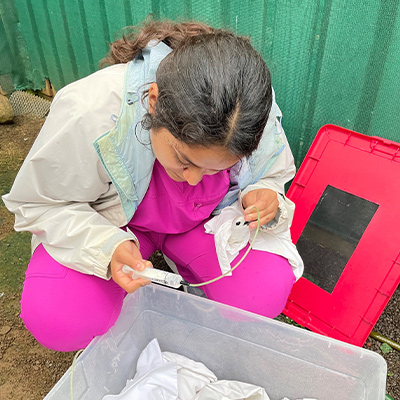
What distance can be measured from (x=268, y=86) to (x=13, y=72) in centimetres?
291

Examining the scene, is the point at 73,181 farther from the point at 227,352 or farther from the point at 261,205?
the point at 227,352

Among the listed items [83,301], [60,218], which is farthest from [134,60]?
[83,301]

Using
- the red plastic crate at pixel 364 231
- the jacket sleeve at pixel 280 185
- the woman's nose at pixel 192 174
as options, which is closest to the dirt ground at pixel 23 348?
the red plastic crate at pixel 364 231

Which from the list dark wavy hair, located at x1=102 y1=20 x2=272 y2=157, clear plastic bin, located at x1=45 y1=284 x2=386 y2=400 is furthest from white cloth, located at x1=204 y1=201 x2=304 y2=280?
dark wavy hair, located at x1=102 y1=20 x2=272 y2=157

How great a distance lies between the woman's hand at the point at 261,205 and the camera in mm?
1268

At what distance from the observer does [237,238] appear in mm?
1319

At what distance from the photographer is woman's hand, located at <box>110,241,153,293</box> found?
1.08 meters

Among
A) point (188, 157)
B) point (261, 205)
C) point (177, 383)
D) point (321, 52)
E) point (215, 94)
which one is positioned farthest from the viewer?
point (321, 52)

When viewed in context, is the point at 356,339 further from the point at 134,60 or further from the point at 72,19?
the point at 72,19

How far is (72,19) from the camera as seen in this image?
2.58 metres

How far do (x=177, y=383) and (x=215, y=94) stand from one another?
1.02 m

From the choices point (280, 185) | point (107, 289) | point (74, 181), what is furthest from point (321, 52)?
point (107, 289)

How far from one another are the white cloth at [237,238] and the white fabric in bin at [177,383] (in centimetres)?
40

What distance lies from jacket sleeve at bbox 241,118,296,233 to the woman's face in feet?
1.30
